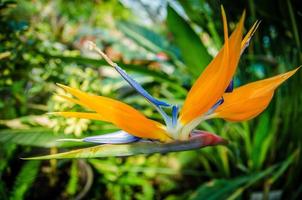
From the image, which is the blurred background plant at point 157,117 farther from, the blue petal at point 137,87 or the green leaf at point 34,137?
the blue petal at point 137,87

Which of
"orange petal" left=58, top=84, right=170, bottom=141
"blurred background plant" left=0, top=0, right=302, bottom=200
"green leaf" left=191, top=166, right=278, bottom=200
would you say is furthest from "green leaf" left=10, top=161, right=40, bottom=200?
"orange petal" left=58, top=84, right=170, bottom=141

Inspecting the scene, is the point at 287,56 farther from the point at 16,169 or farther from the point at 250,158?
the point at 16,169

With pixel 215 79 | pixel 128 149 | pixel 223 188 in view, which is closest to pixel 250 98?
pixel 215 79

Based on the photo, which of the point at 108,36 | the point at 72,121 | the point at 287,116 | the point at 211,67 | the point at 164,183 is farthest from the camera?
the point at 108,36

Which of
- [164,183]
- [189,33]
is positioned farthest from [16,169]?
[189,33]

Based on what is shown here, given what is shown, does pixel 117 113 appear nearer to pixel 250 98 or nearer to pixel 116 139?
pixel 116 139

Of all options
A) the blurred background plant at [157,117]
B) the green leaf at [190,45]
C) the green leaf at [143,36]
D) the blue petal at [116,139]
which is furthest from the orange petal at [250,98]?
the green leaf at [143,36]

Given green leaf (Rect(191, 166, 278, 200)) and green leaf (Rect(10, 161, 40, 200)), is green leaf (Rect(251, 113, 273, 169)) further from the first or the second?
green leaf (Rect(10, 161, 40, 200))
